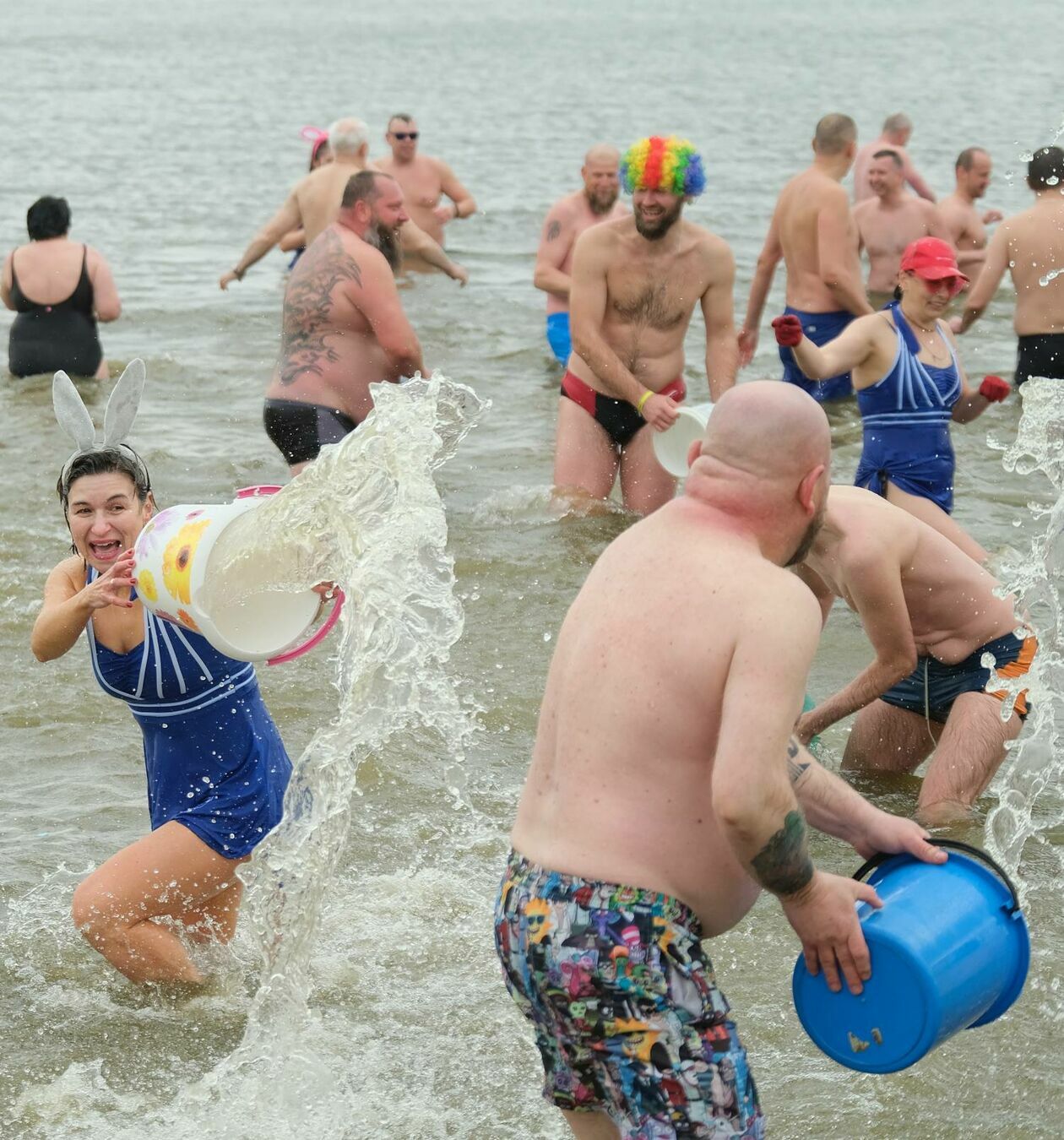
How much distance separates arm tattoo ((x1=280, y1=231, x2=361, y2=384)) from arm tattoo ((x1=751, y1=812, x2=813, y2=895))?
472 centimetres

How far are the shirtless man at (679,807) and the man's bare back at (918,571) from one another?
1658mm

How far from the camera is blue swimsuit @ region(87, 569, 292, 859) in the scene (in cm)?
410

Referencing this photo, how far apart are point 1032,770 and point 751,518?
239cm

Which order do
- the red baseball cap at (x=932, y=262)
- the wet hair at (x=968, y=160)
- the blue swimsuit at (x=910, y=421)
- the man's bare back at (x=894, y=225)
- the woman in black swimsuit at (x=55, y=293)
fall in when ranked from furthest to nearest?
the wet hair at (x=968, y=160)
the man's bare back at (x=894, y=225)
the woman in black swimsuit at (x=55, y=293)
the blue swimsuit at (x=910, y=421)
the red baseball cap at (x=932, y=262)

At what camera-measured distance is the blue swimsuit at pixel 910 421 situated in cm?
634

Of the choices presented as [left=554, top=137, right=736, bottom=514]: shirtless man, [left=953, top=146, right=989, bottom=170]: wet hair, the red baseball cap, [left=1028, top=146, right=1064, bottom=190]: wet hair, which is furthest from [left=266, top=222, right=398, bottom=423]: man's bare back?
[left=953, top=146, right=989, bottom=170]: wet hair

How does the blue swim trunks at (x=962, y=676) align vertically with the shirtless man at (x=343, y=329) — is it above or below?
below

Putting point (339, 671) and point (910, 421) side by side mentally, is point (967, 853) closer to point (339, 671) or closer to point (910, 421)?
point (339, 671)

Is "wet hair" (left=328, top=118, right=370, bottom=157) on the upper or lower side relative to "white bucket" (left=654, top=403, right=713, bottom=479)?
upper

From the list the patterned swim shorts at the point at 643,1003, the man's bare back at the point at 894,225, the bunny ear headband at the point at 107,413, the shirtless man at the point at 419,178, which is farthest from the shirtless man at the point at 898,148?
the patterned swim shorts at the point at 643,1003

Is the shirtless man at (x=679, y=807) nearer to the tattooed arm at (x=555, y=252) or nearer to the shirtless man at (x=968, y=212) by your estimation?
the tattooed arm at (x=555, y=252)

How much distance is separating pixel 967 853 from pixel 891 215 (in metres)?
9.41

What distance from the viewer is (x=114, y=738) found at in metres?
6.00

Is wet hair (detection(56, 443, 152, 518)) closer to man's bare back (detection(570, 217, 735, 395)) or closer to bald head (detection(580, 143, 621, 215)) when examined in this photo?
Answer: man's bare back (detection(570, 217, 735, 395))
